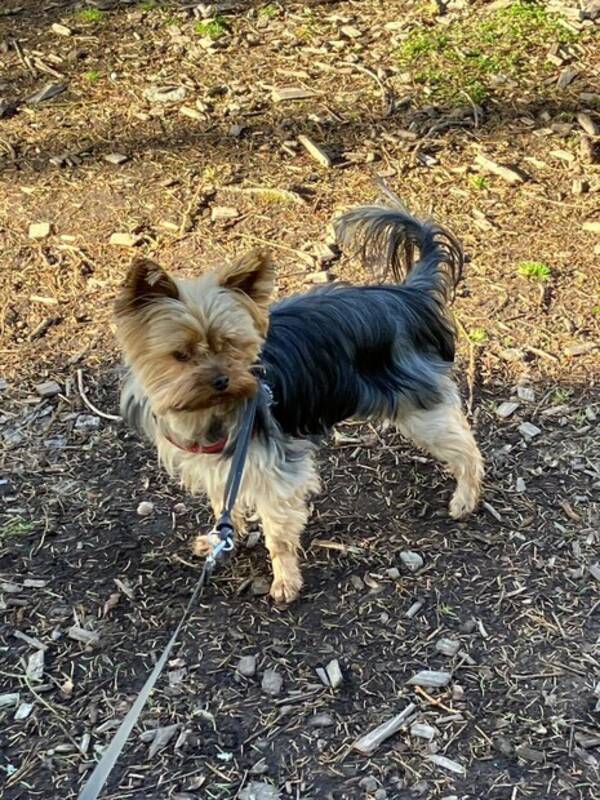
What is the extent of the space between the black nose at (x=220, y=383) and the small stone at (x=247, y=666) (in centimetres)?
137

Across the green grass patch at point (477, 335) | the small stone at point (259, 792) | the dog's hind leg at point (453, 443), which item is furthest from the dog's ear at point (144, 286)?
the green grass patch at point (477, 335)

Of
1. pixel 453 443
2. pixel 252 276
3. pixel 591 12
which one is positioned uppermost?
pixel 252 276

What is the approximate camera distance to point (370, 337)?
15.4 feet

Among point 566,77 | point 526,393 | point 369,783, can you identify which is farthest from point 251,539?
point 566,77

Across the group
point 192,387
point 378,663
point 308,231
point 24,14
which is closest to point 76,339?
point 308,231

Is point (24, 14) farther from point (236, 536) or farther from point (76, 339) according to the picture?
point (236, 536)

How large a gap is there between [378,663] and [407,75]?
229 inches

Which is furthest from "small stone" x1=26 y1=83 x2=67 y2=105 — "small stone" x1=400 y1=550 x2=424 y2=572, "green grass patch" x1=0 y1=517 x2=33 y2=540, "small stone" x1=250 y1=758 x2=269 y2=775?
"small stone" x1=250 y1=758 x2=269 y2=775

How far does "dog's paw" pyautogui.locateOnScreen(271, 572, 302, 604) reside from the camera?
4688 mm

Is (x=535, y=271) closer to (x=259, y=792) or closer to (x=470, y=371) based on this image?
(x=470, y=371)

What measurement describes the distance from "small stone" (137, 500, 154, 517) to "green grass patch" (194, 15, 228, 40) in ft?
18.2

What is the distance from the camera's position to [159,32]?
9211 millimetres

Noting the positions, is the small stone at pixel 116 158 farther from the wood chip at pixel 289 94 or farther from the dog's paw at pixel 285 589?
the dog's paw at pixel 285 589

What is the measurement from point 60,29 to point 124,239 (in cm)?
341
